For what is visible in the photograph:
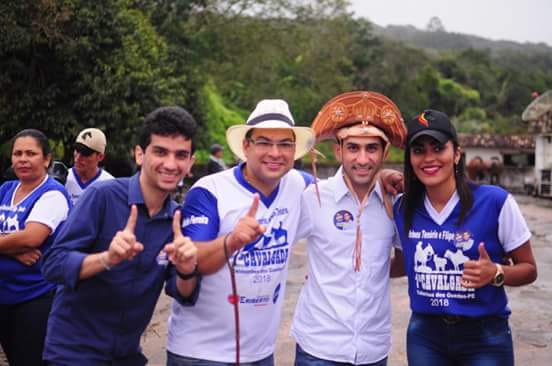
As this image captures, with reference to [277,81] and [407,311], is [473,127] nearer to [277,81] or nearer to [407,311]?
[277,81]

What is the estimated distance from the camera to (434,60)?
67.7 metres

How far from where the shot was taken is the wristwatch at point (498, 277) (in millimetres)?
2865

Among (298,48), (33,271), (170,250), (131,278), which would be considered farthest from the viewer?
(298,48)

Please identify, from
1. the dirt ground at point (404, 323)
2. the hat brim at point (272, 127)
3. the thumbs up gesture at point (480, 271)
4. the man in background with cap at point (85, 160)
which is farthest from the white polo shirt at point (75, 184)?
the thumbs up gesture at point (480, 271)

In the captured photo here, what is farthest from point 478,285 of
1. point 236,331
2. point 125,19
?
point 125,19

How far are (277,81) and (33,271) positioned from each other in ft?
96.5

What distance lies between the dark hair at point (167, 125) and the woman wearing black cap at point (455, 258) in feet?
3.83

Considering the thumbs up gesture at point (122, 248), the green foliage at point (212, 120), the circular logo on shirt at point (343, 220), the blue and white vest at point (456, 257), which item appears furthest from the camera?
the green foliage at point (212, 120)

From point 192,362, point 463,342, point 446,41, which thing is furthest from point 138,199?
point 446,41

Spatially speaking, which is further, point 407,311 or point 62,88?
point 62,88

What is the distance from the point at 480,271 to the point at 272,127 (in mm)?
1198

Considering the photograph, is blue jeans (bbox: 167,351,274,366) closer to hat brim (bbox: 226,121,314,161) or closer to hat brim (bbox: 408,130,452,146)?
hat brim (bbox: 226,121,314,161)

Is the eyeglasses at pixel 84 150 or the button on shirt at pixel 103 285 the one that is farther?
the eyeglasses at pixel 84 150

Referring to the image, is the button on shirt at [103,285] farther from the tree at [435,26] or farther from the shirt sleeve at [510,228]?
the tree at [435,26]
